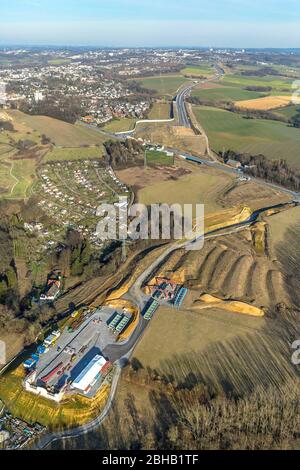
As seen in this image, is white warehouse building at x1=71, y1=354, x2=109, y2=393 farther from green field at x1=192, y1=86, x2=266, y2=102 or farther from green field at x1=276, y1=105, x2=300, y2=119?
green field at x1=192, y1=86, x2=266, y2=102

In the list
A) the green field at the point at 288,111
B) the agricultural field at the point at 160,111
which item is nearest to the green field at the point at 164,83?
the agricultural field at the point at 160,111

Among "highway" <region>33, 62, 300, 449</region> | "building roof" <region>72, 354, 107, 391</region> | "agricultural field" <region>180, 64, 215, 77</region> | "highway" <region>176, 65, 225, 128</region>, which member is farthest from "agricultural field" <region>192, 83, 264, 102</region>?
"building roof" <region>72, 354, 107, 391</region>

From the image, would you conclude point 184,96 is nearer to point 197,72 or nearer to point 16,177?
point 197,72

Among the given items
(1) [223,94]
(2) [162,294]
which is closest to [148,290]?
(2) [162,294]

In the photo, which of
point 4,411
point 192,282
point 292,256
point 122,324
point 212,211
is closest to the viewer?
point 4,411

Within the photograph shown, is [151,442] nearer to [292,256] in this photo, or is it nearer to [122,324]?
[122,324]
